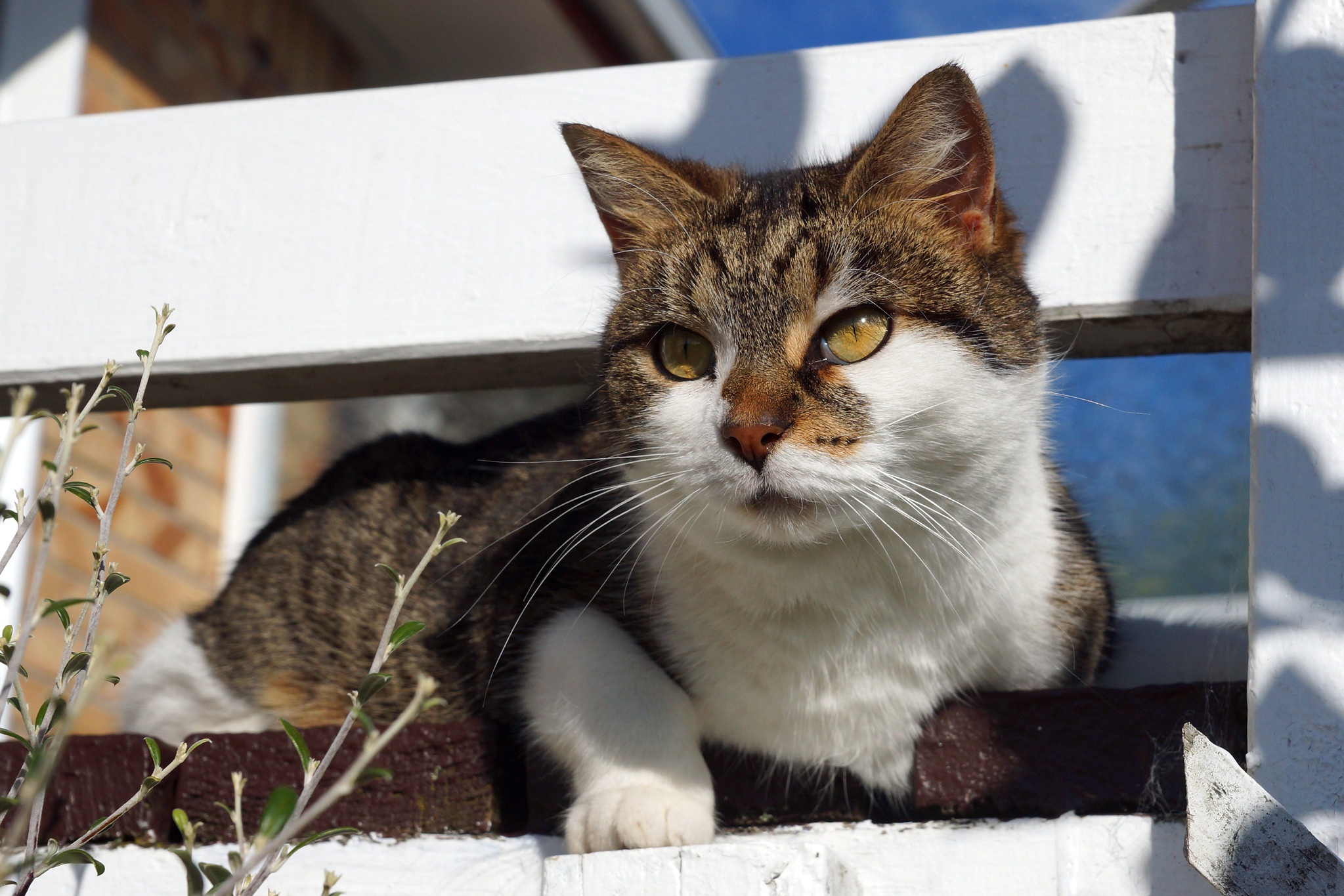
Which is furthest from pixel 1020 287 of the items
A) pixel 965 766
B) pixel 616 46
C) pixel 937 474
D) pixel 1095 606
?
pixel 616 46

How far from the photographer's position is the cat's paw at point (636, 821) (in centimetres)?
135

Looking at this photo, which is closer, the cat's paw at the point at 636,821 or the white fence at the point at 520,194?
the cat's paw at the point at 636,821

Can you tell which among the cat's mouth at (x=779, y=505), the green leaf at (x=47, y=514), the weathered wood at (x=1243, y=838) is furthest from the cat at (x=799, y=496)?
the green leaf at (x=47, y=514)

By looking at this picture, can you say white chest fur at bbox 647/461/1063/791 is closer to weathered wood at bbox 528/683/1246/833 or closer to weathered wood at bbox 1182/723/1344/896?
weathered wood at bbox 528/683/1246/833

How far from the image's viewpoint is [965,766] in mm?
1403

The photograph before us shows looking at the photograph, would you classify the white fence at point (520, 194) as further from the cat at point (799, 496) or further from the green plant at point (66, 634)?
the green plant at point (66, 634)

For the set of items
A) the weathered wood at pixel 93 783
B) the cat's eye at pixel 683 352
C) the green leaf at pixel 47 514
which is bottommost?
the weathered wood at pixel 93 783

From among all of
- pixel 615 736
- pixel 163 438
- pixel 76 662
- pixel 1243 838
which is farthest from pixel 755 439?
pixel 163 438

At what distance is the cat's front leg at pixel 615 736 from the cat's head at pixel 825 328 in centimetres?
25

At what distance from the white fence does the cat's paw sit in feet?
2.03

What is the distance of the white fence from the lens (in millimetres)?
1497

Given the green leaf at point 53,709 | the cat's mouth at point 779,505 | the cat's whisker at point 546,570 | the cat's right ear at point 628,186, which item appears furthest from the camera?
the cat's whisker at point 546,570

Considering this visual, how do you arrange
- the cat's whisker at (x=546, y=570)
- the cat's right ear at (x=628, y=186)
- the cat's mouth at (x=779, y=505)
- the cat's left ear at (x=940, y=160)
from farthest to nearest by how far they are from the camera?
the cat's whisker at (x=546, y=570) < the cat's right ear at (x=628, y=186) < the cat's left ear at (x=940, y=160) < the cat's mouth at (x=779, y=505)

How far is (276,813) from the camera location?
0.78 m
